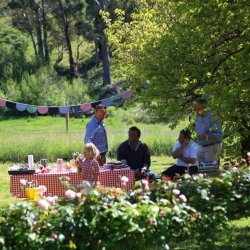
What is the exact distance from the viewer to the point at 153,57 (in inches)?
448

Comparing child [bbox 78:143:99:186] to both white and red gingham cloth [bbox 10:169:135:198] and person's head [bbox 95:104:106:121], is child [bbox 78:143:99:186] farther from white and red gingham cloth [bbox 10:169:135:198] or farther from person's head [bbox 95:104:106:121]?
person's head [bbox 95:104:106:121]

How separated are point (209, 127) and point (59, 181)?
2.59m

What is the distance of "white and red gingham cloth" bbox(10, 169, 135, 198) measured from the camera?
10.5m

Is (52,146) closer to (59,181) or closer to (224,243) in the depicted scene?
(59,181)

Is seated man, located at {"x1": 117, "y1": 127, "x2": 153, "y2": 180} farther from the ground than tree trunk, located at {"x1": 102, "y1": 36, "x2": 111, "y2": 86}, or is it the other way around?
tree trunk, located at {"x1": 102, "y1": 36, "x2": 111, "y2": 86}

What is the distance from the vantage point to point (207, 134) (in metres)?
10.0

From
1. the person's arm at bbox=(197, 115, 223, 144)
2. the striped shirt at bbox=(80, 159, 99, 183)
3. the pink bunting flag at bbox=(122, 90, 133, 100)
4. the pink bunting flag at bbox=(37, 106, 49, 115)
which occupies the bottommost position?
the striped shirt at bbox=(80, 159, 99, 183)

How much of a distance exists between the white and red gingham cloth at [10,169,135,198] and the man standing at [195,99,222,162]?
46.1 inches

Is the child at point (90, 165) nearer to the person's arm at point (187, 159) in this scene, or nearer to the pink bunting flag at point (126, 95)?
the person's arm at point (187, 159)

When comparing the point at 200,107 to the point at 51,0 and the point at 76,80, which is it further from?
the point at 51,0

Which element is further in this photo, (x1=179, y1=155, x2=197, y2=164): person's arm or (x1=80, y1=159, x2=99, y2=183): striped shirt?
(x1=179, y1=155, x2=197, y2=164): person's arm

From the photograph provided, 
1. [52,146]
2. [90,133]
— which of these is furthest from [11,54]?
[90,133]

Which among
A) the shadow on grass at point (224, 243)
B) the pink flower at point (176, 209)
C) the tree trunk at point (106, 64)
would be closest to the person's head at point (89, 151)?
the shadow on grass at point (224, 243)

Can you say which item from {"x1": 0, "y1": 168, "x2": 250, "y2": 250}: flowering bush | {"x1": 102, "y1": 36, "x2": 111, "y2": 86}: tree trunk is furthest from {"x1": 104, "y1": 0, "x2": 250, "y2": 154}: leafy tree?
{"x1": 102, "y1": 36, "x2": 111, "y2": 86}: tree trunk
